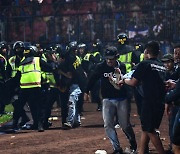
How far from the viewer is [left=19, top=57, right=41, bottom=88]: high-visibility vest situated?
13.9 metres

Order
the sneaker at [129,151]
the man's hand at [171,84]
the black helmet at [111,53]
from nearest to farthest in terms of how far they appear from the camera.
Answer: the man's hand at [171,84] → the sneaker at [129,151] → the black helmet at [111,53]

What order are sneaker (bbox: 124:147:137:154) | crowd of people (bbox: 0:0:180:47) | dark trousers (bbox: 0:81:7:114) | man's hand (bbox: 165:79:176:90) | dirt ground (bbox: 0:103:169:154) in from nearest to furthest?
man's hand (bbox: 165:79:176:90)
sneaker (bbox: 124:147:137:154)
dirt ground (bbox: 0:103:169:154)
dark trousers (bbox: 0:81:7:114)
crowd of people (bbox: 0:0:180:47)

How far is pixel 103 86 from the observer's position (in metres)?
11.0

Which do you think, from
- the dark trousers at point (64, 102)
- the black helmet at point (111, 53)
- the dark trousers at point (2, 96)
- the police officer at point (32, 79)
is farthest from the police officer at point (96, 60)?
the black helmet at point (111, 53)

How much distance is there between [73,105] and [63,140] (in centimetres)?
236

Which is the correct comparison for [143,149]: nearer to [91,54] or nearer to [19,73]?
[19,73]

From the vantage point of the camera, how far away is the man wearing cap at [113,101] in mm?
10633

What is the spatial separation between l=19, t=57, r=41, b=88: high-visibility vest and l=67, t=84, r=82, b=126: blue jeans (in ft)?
3.46

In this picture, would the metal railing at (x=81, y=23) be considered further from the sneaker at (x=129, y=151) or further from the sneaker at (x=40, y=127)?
the sneaker at (x=129, y=151)

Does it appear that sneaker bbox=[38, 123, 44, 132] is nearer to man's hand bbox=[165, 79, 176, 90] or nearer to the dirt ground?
the dirt ground

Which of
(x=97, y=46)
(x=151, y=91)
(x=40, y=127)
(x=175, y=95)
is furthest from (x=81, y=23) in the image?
(x=175, y=95)

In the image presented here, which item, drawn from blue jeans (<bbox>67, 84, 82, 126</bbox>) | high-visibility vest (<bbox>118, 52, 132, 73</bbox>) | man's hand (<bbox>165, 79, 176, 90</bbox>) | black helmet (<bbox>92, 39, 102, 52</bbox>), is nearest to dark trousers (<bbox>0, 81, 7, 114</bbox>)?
blue jeans (<bbox>67, 84, 82, 126</bbox>)

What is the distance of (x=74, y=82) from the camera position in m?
14.8

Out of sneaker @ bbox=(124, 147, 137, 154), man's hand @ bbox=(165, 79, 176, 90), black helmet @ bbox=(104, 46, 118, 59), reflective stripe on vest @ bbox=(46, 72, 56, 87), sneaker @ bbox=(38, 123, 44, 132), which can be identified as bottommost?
sneaker @ bbox=(38, 123, 44, 132)
